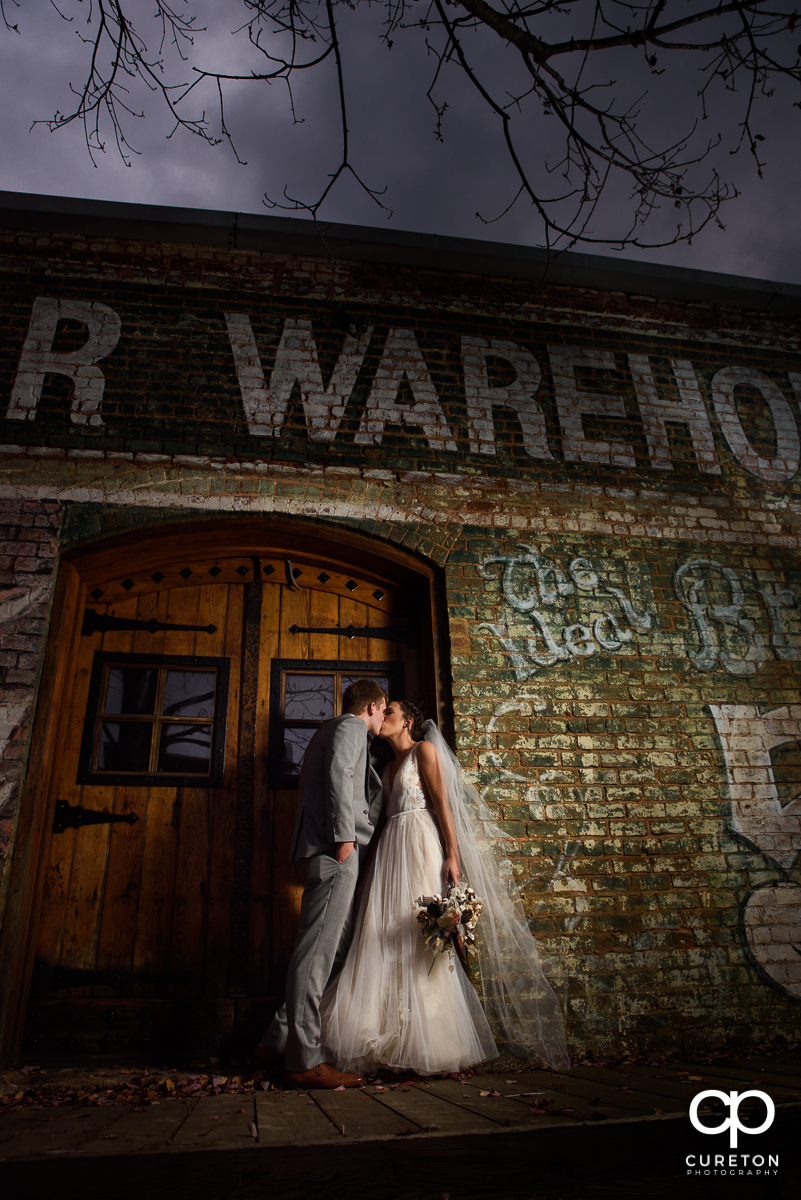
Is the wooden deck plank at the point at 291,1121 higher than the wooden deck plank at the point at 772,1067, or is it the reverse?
the wooden deck plank at the point at 291,1121

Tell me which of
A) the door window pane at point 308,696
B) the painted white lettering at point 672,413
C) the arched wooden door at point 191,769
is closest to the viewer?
the arched wooden door at point 191,769

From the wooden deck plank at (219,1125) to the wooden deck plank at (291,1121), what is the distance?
1.5 inches

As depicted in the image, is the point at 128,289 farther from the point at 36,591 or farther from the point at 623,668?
the point at 623,668

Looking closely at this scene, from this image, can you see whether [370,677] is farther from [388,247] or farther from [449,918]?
[388,247]

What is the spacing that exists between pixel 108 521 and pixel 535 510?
2.48m

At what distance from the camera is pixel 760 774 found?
392 cm

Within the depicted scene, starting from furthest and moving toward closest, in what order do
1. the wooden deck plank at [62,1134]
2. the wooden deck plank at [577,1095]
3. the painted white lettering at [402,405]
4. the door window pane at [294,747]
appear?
the painted white lettering at [402,405], the door window pane at [294,747], the wooden deck plank at [577,1095], the wooden deck plank at [62,1134]

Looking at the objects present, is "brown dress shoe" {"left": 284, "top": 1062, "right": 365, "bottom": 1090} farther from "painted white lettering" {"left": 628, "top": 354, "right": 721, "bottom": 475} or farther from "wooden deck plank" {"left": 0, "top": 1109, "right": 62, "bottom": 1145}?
"painted white lettering" {"left": 628, "top": 354, "right": 721, "bottom": 475}

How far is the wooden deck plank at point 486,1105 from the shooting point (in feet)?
5.72

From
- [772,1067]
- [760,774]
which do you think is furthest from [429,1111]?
[760,774]

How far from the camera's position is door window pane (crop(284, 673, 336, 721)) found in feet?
13.1

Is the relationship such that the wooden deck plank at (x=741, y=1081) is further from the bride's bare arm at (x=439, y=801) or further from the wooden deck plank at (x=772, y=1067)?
the bride's bare arm at (x=439, y=801)

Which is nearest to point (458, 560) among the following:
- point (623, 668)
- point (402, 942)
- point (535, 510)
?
point (535, 510)

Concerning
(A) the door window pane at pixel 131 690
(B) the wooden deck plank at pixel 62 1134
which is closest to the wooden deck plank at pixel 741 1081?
(B) the wooden deck plank at pixel 62 1134
